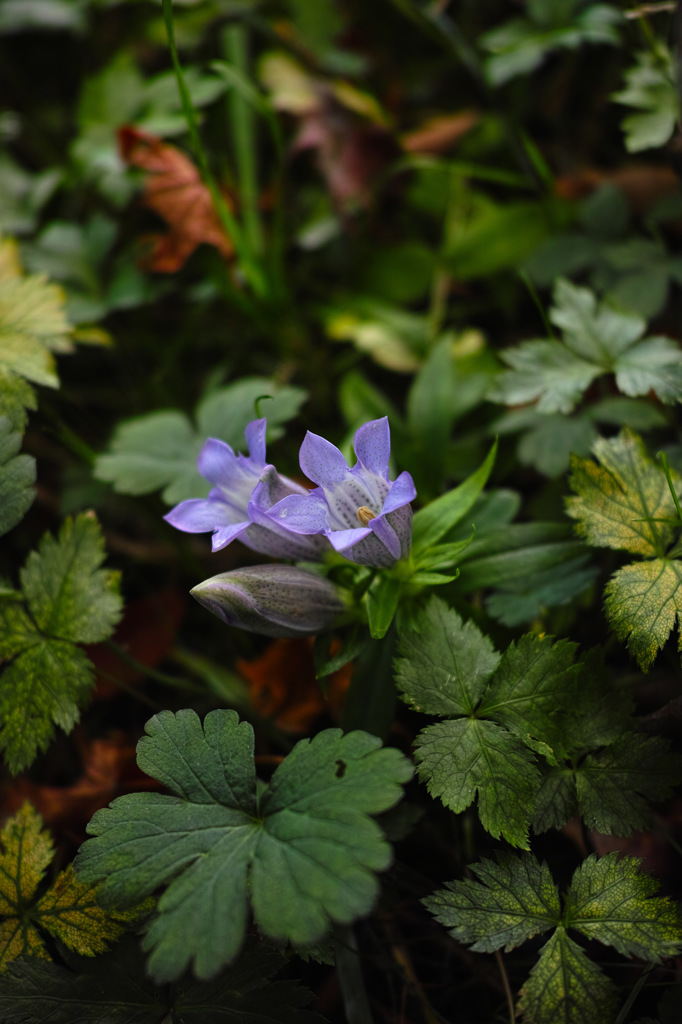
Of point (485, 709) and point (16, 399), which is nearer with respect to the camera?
point (485, 709)

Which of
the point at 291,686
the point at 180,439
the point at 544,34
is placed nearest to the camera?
the point at 291,686

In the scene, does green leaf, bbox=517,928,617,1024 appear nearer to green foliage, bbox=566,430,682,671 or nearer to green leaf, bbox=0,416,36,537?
green foliage, bbox=566,430,682,671

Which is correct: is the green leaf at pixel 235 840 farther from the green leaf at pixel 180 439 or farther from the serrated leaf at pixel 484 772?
the green leaf at pixel 180 439

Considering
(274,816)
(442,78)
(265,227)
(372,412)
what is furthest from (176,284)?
(274,816)

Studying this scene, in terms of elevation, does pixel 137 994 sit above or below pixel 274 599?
below

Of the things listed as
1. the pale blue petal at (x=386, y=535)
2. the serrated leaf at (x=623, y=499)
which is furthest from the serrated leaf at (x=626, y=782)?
the pale blue petal at (x=386, y=535)

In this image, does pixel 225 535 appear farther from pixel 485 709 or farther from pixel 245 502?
pixel 485 709

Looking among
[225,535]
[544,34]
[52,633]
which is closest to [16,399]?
[52,633]
